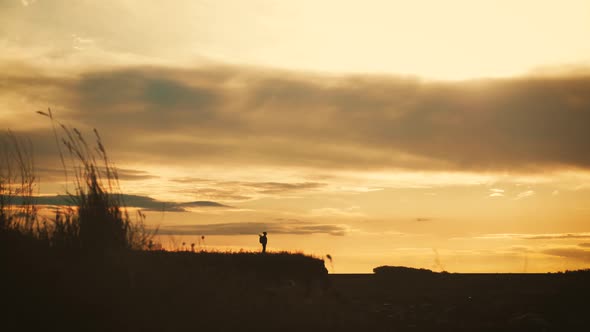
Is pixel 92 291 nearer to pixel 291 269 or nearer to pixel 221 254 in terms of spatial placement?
pixel 221 254

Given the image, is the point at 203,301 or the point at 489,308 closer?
the point at 203,301

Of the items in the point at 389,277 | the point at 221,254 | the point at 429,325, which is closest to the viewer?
the point at 429,325

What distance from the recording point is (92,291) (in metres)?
8.63

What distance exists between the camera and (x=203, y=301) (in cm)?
948

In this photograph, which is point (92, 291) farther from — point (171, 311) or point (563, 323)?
point (563, 323)

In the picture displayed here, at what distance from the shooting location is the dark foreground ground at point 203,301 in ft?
26.6

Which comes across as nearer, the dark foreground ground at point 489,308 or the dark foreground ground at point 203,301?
the dark foreground ground at point 203,301

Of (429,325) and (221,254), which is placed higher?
(221,254)

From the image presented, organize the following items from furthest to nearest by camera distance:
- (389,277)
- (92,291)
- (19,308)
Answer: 1. (389,277)
2. (92,291)
3. (19,308)

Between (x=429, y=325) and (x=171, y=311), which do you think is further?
(x=429, y=325)

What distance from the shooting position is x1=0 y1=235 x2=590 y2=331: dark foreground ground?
26.6ft

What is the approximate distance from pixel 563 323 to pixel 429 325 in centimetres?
298

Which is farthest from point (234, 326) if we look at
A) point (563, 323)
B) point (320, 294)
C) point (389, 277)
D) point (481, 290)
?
point (389, 277)

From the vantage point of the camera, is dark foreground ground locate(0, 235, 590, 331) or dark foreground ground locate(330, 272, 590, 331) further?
dark foreground ground locate(330, 272, 590, 331)
